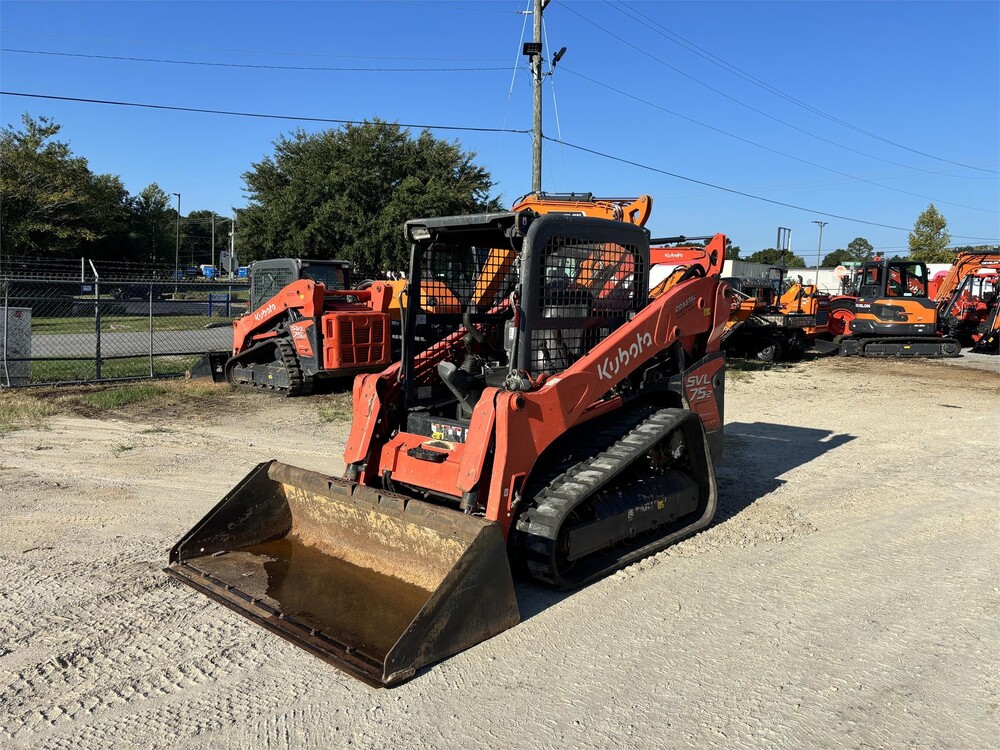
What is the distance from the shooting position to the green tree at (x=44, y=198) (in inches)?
1129

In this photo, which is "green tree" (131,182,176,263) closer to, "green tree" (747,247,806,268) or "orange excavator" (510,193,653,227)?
"orange excavator" (510,193,653,227)

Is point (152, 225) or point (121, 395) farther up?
point (152, 225)

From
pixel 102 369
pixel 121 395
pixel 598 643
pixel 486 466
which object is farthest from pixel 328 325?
pixel 598 643

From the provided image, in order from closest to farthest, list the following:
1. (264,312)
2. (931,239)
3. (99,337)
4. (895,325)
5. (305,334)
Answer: (305,334)
(264,312)
(99,337)
(895,325)
(931,239)

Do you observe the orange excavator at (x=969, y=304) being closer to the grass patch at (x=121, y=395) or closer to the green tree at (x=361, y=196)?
the green tree at (x=361, y=196)

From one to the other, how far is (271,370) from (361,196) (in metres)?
19.3

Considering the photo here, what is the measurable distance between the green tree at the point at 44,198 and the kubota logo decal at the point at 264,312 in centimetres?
2145

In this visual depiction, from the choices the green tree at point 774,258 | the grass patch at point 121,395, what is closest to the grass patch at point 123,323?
the grass patch at point 121,395

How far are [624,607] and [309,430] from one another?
18.6 ft

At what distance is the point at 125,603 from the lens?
165 inches

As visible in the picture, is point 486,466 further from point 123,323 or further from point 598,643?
point 123,323

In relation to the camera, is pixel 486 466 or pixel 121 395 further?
pixel 121 395

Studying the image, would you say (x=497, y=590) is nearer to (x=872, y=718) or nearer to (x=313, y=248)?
(x=872, y=718)

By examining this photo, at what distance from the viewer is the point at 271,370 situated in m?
11.7
